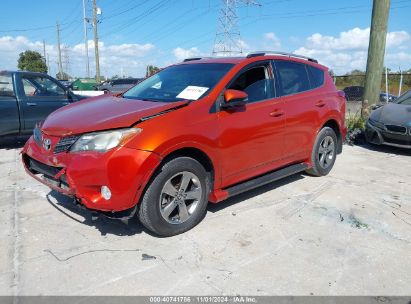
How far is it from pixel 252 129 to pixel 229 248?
1404 millimetres

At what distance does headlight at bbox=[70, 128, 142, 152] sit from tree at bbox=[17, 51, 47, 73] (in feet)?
215

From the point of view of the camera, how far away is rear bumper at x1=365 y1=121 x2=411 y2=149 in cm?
738

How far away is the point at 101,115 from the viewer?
12.2ft

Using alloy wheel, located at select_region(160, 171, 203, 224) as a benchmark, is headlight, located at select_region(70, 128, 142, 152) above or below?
above

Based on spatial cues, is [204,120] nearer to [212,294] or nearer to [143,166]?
[143,166]

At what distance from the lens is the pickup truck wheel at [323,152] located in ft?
18.5

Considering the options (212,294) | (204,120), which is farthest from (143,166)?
(212,294)

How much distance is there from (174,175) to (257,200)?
1.53m

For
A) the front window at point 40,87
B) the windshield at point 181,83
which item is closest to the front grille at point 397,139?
the windshield at point 181,83

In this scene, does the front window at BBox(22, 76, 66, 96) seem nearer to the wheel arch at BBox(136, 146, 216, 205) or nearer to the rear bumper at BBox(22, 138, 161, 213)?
the rear bumper at BBox(22, 138, 161, 213)

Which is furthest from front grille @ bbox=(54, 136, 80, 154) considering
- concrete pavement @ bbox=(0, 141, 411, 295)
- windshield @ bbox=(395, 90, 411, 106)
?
windshield @ bbox=(395, 90, 411, 106)

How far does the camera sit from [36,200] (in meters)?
4.73

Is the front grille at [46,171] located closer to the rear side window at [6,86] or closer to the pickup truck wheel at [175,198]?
the pickup truck wheel at [175,198]

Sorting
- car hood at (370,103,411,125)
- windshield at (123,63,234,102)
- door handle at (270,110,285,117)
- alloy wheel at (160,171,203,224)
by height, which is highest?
windshield at (123,63,234,102)
